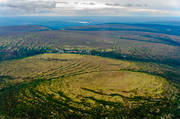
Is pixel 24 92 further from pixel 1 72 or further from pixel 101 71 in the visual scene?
pixel 101 71

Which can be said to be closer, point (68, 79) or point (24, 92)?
point (24, 92)

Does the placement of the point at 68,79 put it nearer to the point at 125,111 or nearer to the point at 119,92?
the point at 119,92

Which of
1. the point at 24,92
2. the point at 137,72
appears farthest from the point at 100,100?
the point at 137,72

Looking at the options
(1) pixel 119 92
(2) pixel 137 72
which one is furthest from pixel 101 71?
(1) pixel 119 92

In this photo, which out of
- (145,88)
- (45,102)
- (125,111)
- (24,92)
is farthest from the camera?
(145,88)

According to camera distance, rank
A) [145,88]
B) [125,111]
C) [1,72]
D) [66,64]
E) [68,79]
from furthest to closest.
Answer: [66,64], [1,72], [68,79], [145,88], [125,111]

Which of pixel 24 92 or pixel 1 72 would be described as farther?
pixel 1 72
